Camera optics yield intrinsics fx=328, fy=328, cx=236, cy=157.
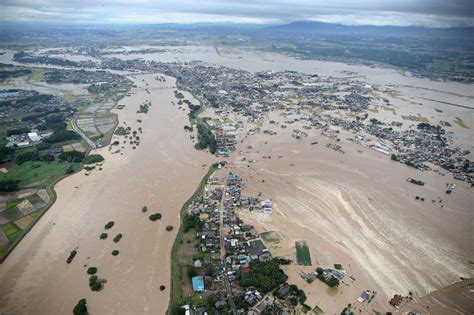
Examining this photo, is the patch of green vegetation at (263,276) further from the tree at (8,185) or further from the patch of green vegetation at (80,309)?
the tree at (8,185)

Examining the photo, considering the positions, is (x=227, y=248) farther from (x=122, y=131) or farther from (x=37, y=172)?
(x=122, y=131)

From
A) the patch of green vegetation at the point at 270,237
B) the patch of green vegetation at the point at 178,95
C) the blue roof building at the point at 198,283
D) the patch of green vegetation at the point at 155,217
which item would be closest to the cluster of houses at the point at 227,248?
the blue roof building at the point at 198,283

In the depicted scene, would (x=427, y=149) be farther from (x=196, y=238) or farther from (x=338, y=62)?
(x=338, y=62)

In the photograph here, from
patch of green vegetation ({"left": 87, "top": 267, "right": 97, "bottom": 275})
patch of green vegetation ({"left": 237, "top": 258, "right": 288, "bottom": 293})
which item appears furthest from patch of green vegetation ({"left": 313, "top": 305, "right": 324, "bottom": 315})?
patch of green vegetation ({"left": 87, "top": 267, "right": 97, "bottom": 275})

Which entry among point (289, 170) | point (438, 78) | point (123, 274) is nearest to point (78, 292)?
point (123, 274)

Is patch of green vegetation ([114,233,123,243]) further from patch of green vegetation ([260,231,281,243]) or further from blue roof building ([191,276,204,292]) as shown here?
patch of green vegetation ([260,231,281,243])

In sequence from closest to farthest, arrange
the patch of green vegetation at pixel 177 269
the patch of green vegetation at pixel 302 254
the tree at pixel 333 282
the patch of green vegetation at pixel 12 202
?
the patch of green vegetation at pixel 177 269 → the tree at pixel 333 282 → the patch of green vegetation at pixel 302 254 → the patch of green vegetation at pixel 12 202
